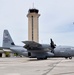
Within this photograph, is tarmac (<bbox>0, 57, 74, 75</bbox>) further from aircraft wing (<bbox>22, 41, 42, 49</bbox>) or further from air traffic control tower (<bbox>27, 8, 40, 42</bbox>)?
air traffic control tower (<bbox>27, 8, 40, 42</bbox>)

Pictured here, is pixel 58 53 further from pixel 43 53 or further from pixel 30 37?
pixel 30 37

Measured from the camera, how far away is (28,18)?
143000 millimetres

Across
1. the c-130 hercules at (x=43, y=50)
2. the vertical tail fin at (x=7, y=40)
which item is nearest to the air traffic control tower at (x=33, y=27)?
the vertical tail fin at (x=7, y=40)

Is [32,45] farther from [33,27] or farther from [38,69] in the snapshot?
[33,27]

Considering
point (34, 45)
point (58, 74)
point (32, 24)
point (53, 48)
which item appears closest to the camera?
point (58, 74)

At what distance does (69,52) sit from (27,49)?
9376 mm

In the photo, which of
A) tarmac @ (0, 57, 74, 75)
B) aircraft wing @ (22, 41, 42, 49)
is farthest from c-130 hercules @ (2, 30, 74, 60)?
tarmac @ (0, 57, 74, 75)

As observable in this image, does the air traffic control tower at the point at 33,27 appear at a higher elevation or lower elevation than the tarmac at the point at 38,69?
higher

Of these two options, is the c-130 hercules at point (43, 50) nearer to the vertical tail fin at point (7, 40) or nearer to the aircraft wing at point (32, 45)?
the aircraft wing at point (32, 45)

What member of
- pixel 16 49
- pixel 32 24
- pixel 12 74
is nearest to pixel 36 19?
pixel 32 24

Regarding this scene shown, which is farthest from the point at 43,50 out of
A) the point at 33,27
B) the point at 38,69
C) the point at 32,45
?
the point at 33,27

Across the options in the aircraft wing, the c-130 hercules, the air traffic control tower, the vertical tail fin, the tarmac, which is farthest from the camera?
the air traffic control tower

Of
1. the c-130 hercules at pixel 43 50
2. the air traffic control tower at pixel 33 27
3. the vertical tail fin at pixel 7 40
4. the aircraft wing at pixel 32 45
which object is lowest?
the c-130 hercules at pixel 43 50

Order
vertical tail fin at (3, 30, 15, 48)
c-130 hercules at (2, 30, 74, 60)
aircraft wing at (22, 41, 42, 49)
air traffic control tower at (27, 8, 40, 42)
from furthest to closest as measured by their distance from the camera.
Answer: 1. air traffic control tower at (27, 8, 40, 42)
2. vertical tail fin at (3, 30, 15, 48)
3. c-130 hercules at (2, 30, 74, 60)
4. aircraft wing at (22, 41, 42, 49)
